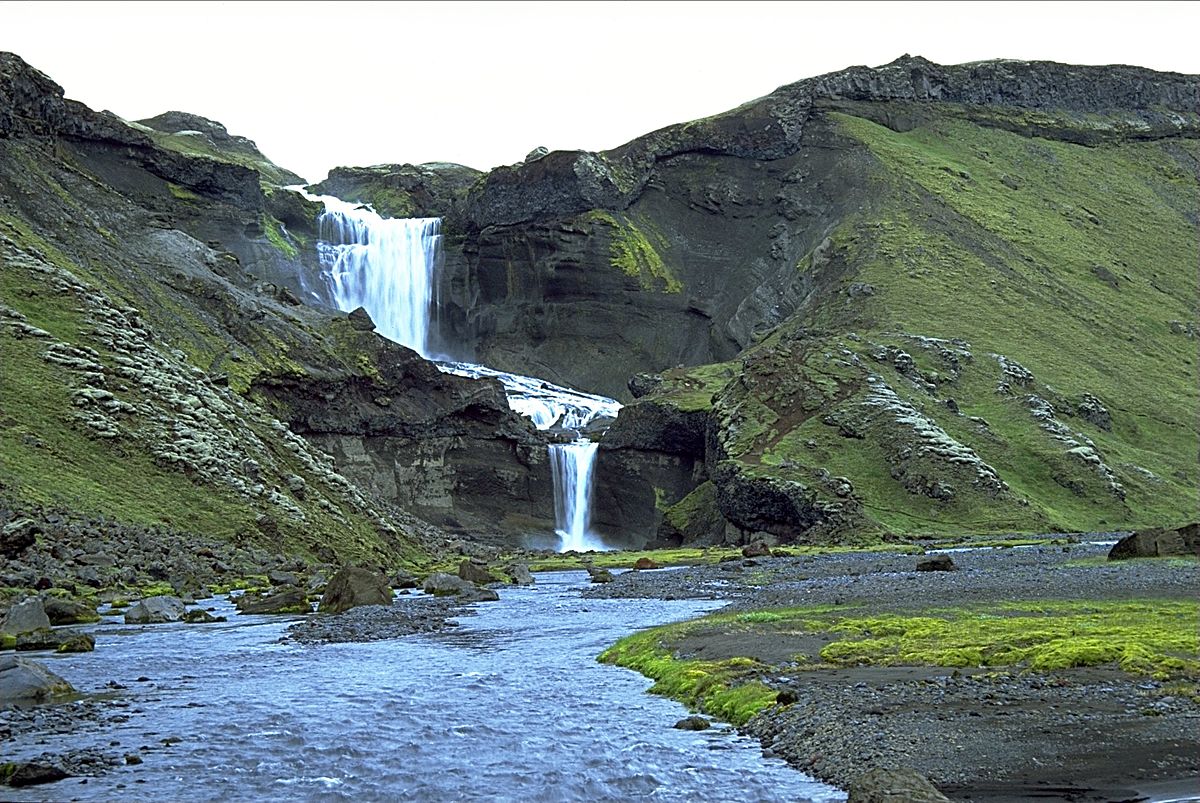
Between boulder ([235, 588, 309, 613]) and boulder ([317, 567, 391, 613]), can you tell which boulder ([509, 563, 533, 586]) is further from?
boulder ([235, 588, 309, 613])

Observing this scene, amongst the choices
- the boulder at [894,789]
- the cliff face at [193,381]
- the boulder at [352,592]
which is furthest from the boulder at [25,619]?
the boulder at [894,789]

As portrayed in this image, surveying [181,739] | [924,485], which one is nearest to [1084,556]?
[924,485]

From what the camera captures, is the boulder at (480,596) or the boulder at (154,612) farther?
the boulder at (480,596)

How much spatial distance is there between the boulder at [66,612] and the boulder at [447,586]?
16.4m

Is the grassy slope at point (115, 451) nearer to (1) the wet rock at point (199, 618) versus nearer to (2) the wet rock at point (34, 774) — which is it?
(1) the wet rock at point (199, 618)

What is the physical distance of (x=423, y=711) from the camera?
25453 millimetres

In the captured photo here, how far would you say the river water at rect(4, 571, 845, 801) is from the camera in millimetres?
18938

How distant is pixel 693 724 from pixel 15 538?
33559 millimetres

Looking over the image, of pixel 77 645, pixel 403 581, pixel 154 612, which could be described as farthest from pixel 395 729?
pixel 403 581

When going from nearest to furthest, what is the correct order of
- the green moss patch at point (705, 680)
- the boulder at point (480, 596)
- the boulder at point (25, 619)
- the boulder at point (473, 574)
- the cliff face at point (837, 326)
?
1. the green moss patch at point (705, 680)
2. the boulder at point (25, 619)
3. the boulder at point (480, 596)
4. the boulder at point (473, 574)
5. the cliff face at point (837, 326)

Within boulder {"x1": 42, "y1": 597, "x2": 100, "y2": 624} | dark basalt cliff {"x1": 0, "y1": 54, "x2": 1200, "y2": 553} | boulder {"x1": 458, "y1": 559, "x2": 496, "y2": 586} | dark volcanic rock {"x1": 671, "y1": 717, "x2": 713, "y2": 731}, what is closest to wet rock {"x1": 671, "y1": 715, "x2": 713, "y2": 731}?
dark volcanic rock {"x1": 671, "y1": 717, "x2": 713, "y2": 731}

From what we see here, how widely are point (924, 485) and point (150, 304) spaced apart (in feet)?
222

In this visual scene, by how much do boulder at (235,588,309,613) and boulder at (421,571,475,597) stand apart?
282 inches

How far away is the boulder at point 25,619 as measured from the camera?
35.3 metres
